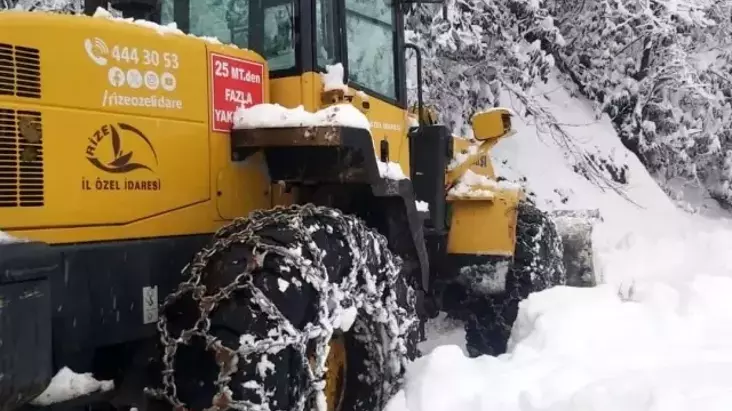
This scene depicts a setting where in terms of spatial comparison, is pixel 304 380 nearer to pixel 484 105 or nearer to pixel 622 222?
pixel 484 105

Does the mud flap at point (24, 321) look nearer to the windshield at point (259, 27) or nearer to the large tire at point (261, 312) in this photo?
the large tire at point (261, 312)

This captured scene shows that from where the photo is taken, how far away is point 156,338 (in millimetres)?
3305

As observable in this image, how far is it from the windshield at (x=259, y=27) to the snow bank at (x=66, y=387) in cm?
169

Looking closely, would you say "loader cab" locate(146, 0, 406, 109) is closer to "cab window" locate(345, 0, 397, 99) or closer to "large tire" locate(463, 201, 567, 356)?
"cab window" locate(345, 0, 397, 99)

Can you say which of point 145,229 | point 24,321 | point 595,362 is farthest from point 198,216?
point 595,362

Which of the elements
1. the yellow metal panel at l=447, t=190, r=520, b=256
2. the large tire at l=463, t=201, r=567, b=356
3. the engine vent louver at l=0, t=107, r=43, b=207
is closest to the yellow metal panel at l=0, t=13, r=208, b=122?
the engine vent louver at l=0, t=107, r=43, b=207

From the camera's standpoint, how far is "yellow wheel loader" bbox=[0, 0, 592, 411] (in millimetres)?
2924

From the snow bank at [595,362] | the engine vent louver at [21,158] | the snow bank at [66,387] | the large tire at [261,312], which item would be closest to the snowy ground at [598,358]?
the snow bank at [595,362]

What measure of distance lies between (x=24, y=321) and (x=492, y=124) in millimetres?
4244

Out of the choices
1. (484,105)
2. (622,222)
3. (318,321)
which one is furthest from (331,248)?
(622,222)

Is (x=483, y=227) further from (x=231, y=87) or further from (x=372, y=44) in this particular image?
(x=231, y=87)

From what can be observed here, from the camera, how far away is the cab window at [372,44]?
4523 mm

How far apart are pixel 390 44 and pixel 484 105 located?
21.5 feet

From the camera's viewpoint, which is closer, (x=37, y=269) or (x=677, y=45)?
(x=37, y=269)
